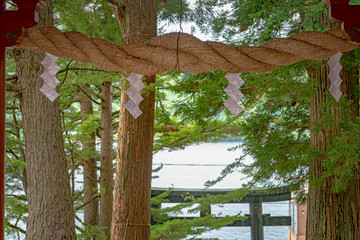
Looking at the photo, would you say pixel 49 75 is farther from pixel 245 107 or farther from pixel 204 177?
pixel 204 177

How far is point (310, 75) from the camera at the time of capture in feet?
11.4

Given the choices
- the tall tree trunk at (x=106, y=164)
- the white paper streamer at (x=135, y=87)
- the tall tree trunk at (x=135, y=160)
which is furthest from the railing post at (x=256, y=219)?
the white paper streamer at (x=135, y=87)

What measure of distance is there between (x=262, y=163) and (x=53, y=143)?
183 cm

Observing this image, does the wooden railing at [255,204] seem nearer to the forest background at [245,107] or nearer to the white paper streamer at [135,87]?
the forest background at [245,107]

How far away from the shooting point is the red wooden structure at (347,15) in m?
1.20

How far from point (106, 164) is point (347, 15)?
4.52m

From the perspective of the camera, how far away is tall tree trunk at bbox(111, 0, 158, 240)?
3.27 meters

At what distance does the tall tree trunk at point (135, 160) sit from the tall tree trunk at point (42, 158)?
0.46 metres

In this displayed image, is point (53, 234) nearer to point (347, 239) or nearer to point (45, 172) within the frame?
point (45, 172)

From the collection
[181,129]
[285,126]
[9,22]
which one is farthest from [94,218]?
[9,22]

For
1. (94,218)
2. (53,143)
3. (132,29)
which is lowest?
(94,218)

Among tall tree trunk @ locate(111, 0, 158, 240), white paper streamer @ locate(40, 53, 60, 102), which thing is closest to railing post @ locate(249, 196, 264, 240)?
tall tree trunk @ locate(111, 0, 158, 240)

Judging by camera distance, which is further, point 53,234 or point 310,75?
point 310,75

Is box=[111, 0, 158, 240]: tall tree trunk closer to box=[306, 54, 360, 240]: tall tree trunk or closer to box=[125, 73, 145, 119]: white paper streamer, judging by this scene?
box=[306, 54, 360, 240]: tall tree trunk
